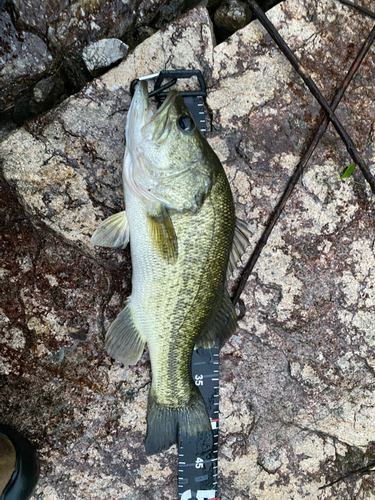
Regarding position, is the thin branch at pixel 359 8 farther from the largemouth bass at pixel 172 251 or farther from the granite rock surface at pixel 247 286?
the largemouth bass at pixel 172 251

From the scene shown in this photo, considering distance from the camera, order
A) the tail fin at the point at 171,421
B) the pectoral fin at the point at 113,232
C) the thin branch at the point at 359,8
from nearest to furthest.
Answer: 1. the pectoral fin at the point at 113,232
2. the tail fin at the point at 171,421
3. the thin branch at the point at 359,8

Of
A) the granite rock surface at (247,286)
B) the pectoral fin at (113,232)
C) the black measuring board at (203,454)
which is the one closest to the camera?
the pectoral fin at (113,232)

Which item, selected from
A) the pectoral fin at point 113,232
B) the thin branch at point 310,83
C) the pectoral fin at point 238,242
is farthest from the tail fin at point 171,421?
the thin branch at point 310,83

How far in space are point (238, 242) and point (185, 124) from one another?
835 mm

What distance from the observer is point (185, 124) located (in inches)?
93.2

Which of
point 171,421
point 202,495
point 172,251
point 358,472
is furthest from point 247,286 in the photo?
point 358,472

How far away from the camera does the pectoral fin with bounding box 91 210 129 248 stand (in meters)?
2.56

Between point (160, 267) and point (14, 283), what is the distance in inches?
45.1

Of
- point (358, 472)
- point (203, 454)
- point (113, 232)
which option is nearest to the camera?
point (113, 232)

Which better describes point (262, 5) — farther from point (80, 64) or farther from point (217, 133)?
point (80, 64)

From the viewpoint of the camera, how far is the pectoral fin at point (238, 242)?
2.58 meters

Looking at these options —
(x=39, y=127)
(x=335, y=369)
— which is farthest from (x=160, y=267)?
(x=335, y=369)

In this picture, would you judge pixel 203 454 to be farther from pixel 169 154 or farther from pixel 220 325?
pixel 169 154

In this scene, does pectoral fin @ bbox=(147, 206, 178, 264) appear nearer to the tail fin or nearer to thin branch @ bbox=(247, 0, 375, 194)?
the tail fin
